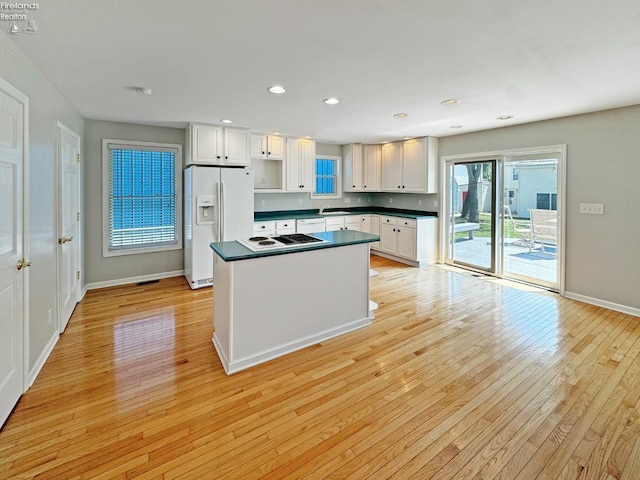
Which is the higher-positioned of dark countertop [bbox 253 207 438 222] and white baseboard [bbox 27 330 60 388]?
dark countertop [bbox 253 207 438 222]

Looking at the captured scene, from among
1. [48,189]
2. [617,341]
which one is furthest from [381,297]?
[48,189]

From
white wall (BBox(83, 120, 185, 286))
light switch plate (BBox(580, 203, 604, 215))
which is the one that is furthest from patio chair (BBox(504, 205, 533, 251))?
white wall (BBox(83, 120, 185, 286))

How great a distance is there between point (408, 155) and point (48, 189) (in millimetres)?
5532

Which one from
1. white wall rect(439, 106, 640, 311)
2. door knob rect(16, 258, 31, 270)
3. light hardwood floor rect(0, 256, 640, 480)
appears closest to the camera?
light hardwood floor rect(0, 256, 640, 480)

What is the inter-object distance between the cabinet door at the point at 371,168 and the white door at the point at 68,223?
510 centimetres

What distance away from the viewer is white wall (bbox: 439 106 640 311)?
3.70 meters

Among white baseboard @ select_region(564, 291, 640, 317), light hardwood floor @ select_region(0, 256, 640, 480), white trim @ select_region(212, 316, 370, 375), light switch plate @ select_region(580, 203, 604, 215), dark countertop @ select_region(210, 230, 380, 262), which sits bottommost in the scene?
light hardwood floor @ select_region(0, 256, 640, 480)

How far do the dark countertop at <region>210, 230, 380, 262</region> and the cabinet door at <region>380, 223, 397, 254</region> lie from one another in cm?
314

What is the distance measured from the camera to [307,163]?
622 cm

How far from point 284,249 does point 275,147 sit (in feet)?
11.7

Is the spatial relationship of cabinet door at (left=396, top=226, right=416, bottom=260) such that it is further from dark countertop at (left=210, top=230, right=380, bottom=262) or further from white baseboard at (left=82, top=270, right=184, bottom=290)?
white baseboard at (left=82, top=270, right=184, bottom=290)

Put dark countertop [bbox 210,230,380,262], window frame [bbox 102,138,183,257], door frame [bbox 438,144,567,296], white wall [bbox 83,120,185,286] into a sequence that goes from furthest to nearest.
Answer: window frame [bbox 102,138,183,257]
white wall [bbox 83,120,185,286]
door frame [bbox 438,144,567,296]
dark countertop [bbox 210,230,380,262]

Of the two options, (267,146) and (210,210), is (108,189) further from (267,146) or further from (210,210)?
(267,146)

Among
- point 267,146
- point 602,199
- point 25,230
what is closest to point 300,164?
point 267,146
